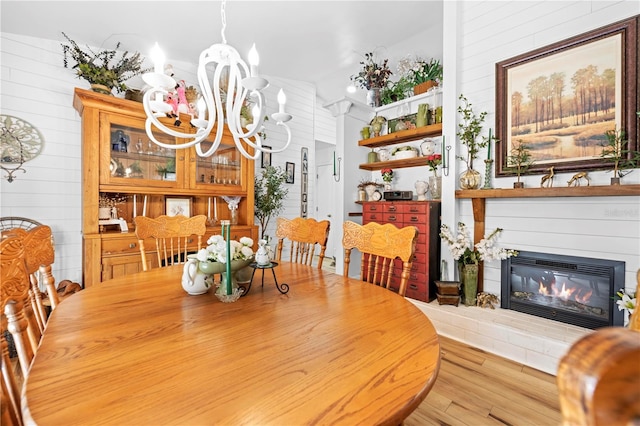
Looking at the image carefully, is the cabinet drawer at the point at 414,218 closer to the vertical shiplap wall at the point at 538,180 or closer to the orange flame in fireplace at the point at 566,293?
the vertical shiplap wall at the point at 538,180

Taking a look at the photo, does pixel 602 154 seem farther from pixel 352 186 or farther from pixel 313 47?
pixel 313 47

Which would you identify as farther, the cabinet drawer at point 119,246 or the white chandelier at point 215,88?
the cabinet drawer at point 119,246

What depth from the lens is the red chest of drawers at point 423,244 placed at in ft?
9.52

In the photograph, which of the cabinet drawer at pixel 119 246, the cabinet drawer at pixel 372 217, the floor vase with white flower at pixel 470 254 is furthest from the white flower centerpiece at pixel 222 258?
the cabinet drawer at pixel 372 217

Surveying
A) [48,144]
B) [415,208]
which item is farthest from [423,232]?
[48,144]

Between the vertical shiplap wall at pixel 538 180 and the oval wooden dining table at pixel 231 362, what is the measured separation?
204 cm

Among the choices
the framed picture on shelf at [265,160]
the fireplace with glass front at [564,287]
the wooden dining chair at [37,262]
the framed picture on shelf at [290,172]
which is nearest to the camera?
the wooden dining chair at [37,262]

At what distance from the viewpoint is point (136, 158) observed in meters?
2.98

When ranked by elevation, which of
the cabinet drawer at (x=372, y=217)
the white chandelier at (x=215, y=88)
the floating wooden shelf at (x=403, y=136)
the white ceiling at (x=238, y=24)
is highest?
the white ceiling at (x=238, y=24)

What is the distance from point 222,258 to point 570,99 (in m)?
2.78

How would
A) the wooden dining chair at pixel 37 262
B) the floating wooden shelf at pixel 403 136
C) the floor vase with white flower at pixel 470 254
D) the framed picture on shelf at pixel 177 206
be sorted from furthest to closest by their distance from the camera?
the framed picture on shelf at pixel 177 206 < the floating wooden shelf at pixel 403 136 < the floor vase with white flower at pixel 470 254 < the wooden dining chair at pixel 37 262

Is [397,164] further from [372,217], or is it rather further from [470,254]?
[470,254]

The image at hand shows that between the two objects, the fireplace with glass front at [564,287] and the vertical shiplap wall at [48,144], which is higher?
Result: the vertical shiplap wall at [48,144]

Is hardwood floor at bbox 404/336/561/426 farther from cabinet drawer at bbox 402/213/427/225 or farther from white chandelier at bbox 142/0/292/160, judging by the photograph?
white chandelier at bbox 142/0/292/160
